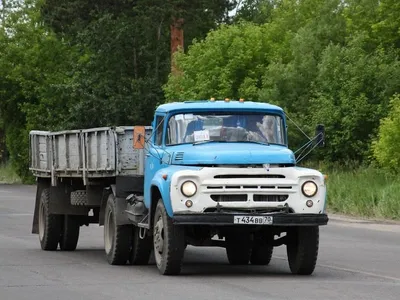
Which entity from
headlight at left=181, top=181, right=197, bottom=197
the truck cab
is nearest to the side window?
the truck cab

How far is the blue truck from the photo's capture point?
17.0m

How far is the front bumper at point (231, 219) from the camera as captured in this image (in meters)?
16.8

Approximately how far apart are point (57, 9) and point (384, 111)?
87.4ft

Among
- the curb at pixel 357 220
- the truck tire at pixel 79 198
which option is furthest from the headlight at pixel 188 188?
the curb at pixel 357 220

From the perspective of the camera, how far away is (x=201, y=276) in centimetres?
1739

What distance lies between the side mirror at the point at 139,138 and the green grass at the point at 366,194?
16965 mm

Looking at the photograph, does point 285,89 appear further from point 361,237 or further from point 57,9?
point 361,237

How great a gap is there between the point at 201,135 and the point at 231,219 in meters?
1.79

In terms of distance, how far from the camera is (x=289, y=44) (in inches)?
2482

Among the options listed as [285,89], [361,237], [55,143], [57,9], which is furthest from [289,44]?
[55,143]

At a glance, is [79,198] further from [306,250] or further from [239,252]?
[306,250]

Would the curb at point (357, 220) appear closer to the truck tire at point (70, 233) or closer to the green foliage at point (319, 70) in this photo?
the green foliage at point (319, 70)

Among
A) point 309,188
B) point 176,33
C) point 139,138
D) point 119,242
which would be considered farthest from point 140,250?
point 176,33

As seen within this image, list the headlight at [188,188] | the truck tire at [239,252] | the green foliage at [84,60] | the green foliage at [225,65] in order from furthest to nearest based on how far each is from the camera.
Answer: the green foliage at [84,60], the green foliage at [225,65], the truck tire at [239,252], the headlight at [188,188]
